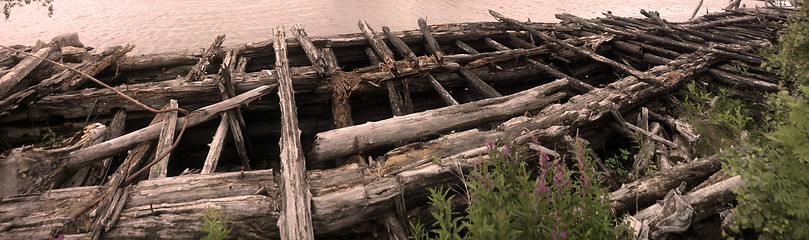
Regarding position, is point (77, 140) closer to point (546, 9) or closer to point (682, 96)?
point (682, 96)

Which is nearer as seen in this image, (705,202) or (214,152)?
(705,202)

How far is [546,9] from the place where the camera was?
24453 millimetres

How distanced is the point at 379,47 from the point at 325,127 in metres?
1.98

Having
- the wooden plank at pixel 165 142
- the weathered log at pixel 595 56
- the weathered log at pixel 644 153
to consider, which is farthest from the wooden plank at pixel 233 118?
the weathered log at pixel 595 56

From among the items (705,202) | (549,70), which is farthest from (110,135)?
(549,70)

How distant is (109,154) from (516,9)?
2460 cm

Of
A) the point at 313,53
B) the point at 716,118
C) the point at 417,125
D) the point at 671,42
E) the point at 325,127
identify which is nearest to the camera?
the point at 417,125

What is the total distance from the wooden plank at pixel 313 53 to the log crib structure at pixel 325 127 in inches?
1.4

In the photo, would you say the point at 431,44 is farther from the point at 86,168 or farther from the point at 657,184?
the point at 86,168

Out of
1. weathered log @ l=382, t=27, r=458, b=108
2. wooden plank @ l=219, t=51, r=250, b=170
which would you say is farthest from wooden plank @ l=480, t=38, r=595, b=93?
wooden plank @ l=219, t=51, r=250, b=170

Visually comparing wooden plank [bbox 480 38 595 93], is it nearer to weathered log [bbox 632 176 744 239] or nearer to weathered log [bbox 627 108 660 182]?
weathered log [bbox 627 108 660 182]

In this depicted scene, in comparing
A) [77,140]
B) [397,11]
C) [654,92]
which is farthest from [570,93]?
[397,11]

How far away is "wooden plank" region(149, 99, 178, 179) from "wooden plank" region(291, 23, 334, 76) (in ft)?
7.10

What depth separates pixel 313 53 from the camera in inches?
256
